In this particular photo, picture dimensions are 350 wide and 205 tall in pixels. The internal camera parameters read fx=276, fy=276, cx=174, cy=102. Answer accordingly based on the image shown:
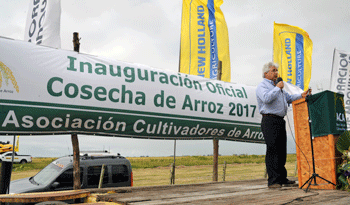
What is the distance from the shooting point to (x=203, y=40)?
827 cm

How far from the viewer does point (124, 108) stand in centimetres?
507

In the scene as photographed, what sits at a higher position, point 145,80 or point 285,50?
point 285,50

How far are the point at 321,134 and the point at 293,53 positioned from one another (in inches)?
350

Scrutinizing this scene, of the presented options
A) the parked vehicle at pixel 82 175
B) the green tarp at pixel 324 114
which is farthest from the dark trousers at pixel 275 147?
the parked vehicle at pixel 82 175

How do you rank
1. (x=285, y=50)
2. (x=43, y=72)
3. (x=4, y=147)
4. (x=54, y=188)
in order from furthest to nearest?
(x=4, y=147)
(x=285, y=50)
(x=54, y=188)
(x=43, y=72)

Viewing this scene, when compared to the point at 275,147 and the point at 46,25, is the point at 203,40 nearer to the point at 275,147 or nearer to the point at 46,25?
the point at 46,25

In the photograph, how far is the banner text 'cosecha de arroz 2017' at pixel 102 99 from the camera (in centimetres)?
Answer: 429

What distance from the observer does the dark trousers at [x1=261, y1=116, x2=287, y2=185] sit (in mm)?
3680

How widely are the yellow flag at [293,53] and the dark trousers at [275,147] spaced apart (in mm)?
8087

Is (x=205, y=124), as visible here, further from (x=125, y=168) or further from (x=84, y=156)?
(x=84, y=156)

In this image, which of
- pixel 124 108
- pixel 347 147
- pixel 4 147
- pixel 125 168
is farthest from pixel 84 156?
pixel 4 147

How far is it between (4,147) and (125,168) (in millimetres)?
32247

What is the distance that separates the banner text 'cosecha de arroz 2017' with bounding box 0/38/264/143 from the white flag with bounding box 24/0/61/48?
38cm

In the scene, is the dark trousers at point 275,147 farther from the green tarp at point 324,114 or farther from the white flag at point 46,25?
the white flag at point 46,25
